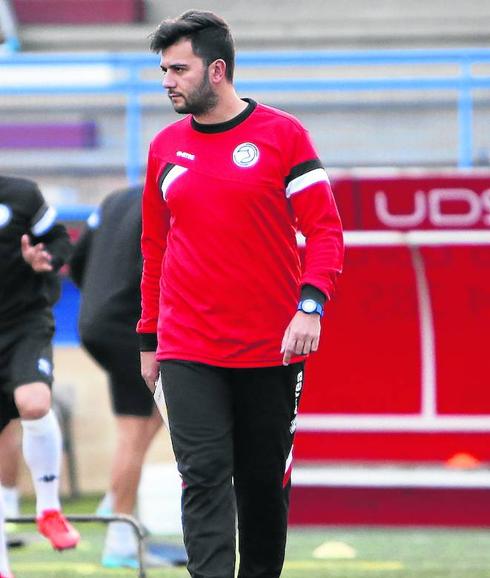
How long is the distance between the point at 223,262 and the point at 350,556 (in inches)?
103

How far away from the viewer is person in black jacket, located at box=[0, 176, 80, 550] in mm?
5199

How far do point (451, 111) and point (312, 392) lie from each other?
772cm

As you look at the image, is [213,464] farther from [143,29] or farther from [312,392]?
[143,29]

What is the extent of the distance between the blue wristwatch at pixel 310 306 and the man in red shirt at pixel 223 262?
7 cm

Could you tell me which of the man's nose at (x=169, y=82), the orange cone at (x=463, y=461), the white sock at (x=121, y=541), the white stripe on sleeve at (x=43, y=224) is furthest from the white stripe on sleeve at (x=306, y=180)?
the orange cone at (x=463, y=461)

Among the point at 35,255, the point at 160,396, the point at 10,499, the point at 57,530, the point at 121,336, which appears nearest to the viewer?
the point at 160,396

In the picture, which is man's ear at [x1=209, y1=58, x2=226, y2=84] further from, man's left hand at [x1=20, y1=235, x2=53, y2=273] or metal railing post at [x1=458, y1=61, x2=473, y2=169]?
metal railing post at [x1=458, y1=61, x2=473, y2=169]

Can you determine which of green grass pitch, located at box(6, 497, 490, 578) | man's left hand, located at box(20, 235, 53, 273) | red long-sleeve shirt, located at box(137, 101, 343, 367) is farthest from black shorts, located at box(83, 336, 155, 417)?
red long-sleeve shirt, located at box(137, 101, 343, 367)

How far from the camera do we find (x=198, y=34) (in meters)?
3.78

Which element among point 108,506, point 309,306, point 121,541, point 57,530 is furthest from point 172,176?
point 108,506

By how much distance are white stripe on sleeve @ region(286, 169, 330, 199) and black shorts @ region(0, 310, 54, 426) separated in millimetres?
1777

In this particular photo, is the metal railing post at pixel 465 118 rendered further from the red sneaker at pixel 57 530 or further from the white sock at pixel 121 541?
the red sneaker at pixel 57 530

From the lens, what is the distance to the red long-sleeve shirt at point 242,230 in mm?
3730

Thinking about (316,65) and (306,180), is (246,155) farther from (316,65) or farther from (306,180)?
(316,65)
